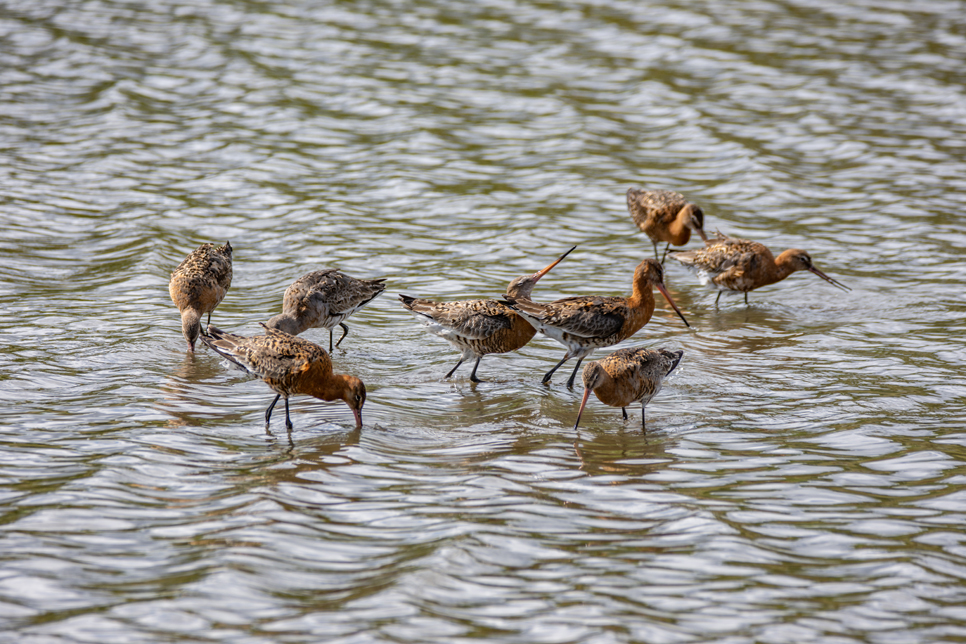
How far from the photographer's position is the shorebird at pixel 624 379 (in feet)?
25.9

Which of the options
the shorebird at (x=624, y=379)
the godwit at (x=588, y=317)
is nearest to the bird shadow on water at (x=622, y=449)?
the shorebird at (x=624, y=379)

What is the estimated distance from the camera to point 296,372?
25.4 feet

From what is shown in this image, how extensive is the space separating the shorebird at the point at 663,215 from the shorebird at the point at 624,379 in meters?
4.25

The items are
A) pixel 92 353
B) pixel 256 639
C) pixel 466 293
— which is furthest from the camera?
pixel 466 293

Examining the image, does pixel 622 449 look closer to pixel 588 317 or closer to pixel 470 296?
pixel 588 317

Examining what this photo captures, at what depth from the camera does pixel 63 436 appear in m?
7.45

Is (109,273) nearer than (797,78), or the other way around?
(109,273)

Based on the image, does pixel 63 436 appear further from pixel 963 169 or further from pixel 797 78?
pixel 797 78

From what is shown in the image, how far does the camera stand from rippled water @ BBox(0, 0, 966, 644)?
5.64 meters

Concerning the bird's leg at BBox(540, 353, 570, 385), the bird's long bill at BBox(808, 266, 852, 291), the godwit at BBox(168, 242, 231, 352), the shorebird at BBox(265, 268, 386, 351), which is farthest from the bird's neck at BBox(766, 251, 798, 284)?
the godwit at BBox(168, 242, 231, 352)

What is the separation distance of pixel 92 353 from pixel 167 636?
15.2 ft

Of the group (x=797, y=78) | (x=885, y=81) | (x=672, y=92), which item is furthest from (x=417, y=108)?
(x=885, y=81)

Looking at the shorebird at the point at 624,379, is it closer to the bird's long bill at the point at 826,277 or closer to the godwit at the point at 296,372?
the godwit at the point at 296,372

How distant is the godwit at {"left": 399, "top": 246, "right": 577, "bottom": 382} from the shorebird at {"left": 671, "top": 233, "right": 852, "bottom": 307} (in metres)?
2.86
